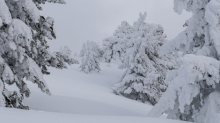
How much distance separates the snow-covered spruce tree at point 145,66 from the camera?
1336 centimetres

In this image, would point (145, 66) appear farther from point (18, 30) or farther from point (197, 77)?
point (18, 30)

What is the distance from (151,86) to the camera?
1345 centimetres

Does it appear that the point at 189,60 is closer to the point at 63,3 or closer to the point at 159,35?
the point at 63,3

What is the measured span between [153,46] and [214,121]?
1102 centimetres

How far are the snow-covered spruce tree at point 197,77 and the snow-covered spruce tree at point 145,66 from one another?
7.64m

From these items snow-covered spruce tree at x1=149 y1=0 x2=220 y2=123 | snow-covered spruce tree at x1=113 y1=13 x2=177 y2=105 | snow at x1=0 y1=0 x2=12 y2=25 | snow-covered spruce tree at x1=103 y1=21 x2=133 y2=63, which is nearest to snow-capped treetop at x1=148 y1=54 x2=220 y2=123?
snow-covered spruce tree at x1=149 y1=0 x2=220 y2=123

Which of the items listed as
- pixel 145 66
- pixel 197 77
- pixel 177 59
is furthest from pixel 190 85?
pixel 145 66

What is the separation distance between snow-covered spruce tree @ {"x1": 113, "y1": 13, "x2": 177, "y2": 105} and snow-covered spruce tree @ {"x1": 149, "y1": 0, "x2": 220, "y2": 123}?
7636 millimetres

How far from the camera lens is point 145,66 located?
14.1 m

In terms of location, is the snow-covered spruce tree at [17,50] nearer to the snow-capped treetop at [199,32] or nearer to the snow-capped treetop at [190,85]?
the snow-capped treetop at [190,85]

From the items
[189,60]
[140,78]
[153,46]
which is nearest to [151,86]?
[140,78]

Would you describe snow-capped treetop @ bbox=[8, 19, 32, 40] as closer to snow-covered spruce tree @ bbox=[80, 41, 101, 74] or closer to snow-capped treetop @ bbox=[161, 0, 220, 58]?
snow-capped treetop @ bbox=[161, 0, 220, 58]

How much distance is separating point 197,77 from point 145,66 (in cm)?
1018

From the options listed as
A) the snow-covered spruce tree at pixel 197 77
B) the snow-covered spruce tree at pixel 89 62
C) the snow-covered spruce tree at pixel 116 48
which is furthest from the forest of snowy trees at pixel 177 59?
the snow-covered spruce tree at pixel 116 48
